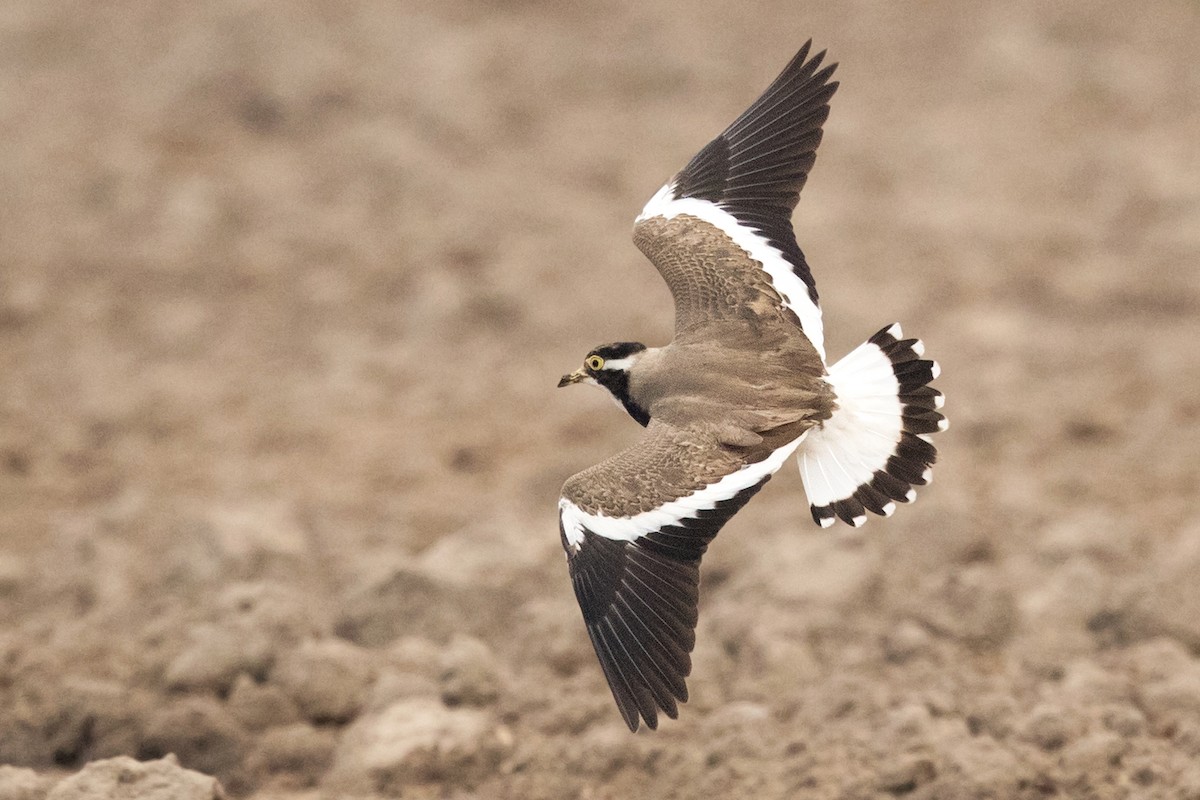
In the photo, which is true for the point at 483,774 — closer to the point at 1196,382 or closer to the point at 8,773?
the point at 8,773

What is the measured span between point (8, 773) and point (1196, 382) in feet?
20.0

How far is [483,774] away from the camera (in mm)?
5102

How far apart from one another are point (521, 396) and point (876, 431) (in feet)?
12.2

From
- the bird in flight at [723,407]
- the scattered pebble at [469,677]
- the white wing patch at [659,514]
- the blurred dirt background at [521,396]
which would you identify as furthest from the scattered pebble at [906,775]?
the scattered pebble at [469,677]

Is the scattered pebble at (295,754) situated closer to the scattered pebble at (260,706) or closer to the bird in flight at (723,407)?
the scattered pebble at (260,706)

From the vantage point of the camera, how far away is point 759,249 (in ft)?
17.5

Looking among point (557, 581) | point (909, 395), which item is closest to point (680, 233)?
point (909, 395)

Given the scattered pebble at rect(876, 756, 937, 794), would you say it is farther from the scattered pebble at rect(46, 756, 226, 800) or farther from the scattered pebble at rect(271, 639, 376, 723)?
the scattered pebble at rect(46, 756, 226, 800)

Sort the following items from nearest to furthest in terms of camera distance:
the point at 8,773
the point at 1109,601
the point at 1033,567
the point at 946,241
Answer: the point at 8,773
the point at 1109,601
the point at 1033,567
the point at 946,241

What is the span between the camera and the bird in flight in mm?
4445

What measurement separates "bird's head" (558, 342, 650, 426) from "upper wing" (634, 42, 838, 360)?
0.22 metres

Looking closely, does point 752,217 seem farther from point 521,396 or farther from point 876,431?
point 521,396

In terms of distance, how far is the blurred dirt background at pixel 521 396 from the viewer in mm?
5160

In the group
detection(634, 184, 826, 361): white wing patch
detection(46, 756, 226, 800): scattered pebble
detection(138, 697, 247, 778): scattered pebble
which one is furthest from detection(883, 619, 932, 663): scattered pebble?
detection(46, 756, 226, 800): scattered pebble
